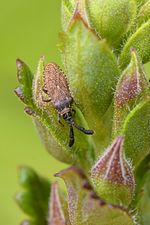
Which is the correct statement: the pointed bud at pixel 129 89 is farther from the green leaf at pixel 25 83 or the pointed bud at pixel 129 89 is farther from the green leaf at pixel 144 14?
the green leaf at pixel 25 83

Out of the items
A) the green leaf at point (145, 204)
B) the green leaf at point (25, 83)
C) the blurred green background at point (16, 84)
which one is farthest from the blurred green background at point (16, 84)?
the green leaf at point (25, 83)

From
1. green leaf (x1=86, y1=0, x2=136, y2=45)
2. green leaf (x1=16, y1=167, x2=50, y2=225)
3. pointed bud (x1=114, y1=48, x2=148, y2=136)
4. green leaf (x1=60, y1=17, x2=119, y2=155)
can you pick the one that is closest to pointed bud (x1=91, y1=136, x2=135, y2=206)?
pointed bud (x1=114, y1=48, x2=148, y2=136)

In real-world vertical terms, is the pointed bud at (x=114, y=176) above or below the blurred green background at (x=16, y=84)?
below

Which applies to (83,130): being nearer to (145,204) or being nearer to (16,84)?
(145,204)

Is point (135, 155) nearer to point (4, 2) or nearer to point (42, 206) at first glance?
point (42, 206)

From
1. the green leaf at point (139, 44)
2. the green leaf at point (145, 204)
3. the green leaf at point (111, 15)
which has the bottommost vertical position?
the green leaf at point (145, 204)

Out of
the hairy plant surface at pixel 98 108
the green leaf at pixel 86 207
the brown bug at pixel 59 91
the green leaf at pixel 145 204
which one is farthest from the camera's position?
the green leaf at pixel 145 204

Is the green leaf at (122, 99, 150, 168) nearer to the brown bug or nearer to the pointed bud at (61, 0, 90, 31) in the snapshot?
the brown bug
